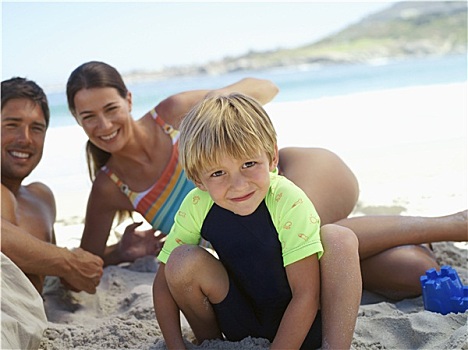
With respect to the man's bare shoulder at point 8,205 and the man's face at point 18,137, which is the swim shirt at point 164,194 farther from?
the man's bare shoulder at point 8,205

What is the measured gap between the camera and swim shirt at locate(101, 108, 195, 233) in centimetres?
300

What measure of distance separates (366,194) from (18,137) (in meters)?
2.37

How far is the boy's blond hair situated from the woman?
0.89m

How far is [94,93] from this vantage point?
2912 mm

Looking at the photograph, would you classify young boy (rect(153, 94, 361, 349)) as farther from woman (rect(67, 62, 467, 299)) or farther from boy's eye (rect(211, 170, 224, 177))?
woman (rect(67, 62, 467, 299))

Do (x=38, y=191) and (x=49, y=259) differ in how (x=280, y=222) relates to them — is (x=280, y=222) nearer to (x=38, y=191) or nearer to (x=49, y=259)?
Answer: (x=49, y=259)

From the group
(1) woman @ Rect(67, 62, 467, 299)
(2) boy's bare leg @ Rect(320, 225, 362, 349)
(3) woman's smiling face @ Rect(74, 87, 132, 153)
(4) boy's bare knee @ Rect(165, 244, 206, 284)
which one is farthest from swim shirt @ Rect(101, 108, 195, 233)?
(2) boy's bare leg @ Rect(320, 225, 362, 349)

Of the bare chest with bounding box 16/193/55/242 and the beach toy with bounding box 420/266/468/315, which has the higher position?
the bare chest with bounding box 16/193/55/242

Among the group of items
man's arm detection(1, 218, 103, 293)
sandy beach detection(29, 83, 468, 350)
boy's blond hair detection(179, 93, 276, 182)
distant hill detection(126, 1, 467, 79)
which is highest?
boy's blond hair detection(179, 93, 276, 182)

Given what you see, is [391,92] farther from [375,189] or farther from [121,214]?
[121,214]

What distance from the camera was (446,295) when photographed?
2262mm

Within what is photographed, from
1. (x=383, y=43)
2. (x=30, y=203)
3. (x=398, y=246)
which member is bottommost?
(x=383, y=43)

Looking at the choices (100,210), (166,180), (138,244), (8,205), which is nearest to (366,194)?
(138,244)

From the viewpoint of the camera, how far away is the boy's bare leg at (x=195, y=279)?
1.85 m
